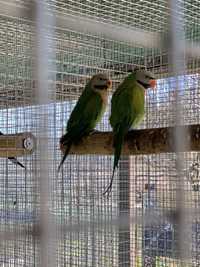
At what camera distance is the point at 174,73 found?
0.35 meters

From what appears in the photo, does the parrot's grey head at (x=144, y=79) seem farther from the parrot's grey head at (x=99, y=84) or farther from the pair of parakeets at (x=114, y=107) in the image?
the parrot's grey head at (x=99, y=84)

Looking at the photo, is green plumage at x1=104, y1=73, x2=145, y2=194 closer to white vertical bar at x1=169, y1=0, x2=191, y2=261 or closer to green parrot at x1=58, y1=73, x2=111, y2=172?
green parrot at x1=58, y1=73, x2=111, y2=172

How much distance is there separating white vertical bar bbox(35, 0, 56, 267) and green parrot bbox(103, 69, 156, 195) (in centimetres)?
66

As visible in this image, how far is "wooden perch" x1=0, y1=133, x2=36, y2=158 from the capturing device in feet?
2.89

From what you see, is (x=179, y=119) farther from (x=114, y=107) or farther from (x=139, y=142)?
(x=114, y=107)

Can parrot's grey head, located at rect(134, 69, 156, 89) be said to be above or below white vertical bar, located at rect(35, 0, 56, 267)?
above

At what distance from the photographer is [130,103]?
101 centimetres

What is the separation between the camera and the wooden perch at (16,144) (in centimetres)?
88

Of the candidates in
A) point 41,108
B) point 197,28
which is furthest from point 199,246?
point 41,108

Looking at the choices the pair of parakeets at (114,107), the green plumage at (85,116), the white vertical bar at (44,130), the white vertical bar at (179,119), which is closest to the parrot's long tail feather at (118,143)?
the pair of parakeets at (114,107)

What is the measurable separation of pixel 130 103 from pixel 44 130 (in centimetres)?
76

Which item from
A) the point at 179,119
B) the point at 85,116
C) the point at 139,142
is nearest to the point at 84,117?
the point at 85,116

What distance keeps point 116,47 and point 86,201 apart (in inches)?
18.8

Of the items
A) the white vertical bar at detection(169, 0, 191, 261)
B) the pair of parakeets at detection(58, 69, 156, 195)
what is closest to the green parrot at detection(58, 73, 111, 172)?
the pair of parakeets at detection(58, 69, 156, 195)
